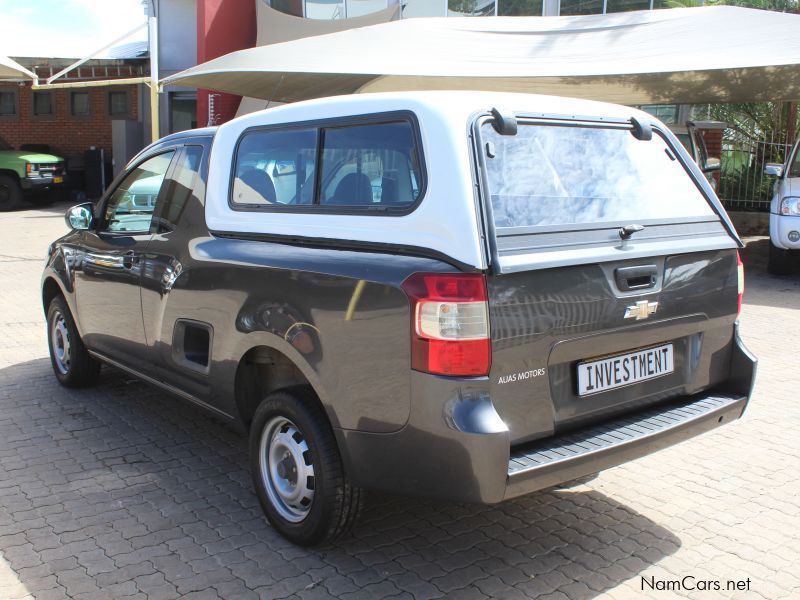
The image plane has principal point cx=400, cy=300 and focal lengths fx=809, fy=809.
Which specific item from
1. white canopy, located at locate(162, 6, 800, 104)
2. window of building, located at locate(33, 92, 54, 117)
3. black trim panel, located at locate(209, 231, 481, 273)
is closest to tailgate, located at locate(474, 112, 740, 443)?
black trim panel, located at locate(209, 231, 481, 273)

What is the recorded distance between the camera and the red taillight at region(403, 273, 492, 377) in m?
2.86

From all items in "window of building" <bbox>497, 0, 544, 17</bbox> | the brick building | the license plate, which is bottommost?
the license plate

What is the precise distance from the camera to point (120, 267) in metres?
4.83

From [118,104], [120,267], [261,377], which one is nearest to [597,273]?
[261,377]

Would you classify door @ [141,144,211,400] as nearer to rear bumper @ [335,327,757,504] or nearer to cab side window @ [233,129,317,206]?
cab side window @ [233,129,317,206]

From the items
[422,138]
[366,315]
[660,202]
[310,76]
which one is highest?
[310,76]

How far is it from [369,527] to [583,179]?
6.19 feet

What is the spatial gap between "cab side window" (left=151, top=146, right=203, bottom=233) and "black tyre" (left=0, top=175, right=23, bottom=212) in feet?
60.0

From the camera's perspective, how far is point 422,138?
3.09 meters

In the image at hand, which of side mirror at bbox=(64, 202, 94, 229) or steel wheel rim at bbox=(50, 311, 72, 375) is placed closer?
side mirror at bbox=(64, 202, 94, 229)

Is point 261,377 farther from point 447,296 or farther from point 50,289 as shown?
point 50,289

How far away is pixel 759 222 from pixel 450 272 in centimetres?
1499

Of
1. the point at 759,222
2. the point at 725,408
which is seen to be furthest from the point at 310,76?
the point at 725,408

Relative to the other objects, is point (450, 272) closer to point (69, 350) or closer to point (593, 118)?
point (593, 118)
